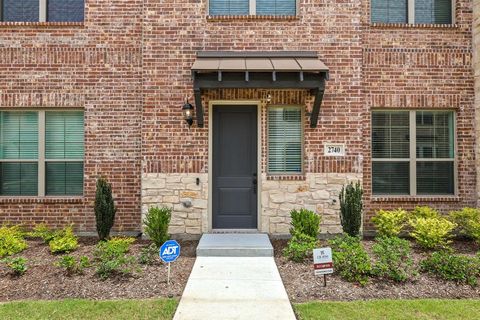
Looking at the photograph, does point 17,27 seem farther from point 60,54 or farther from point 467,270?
point 467,270

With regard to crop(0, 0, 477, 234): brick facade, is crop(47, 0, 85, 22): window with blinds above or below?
above

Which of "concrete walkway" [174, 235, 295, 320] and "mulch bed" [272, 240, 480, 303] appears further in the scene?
"mulch bed" [272, 240, 480, 303]

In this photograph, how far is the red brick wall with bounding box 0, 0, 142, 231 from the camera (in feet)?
23.5

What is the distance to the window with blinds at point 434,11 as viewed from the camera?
7.58 metres

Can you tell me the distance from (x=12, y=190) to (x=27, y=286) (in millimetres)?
3586

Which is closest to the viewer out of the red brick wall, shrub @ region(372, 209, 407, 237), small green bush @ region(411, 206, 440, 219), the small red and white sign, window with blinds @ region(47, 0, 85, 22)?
the small red and white sign

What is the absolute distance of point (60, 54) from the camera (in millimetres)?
7199

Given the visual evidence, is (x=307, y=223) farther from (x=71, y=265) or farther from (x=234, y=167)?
(x=71, y=265)

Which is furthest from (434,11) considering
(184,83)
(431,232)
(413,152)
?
(184,83)

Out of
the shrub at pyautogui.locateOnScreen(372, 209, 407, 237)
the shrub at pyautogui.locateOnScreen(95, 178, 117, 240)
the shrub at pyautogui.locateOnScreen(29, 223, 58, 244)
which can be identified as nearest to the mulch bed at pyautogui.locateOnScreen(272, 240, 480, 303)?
the shrub at pyautogui.locateOnScreen(372, 209, 407, 237)

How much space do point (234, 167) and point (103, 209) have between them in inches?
105

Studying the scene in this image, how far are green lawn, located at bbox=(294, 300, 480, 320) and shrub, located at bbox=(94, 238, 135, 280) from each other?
251 cm

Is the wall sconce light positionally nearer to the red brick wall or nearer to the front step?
the red brick wall

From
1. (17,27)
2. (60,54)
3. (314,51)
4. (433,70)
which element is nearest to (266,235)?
(314,51)
